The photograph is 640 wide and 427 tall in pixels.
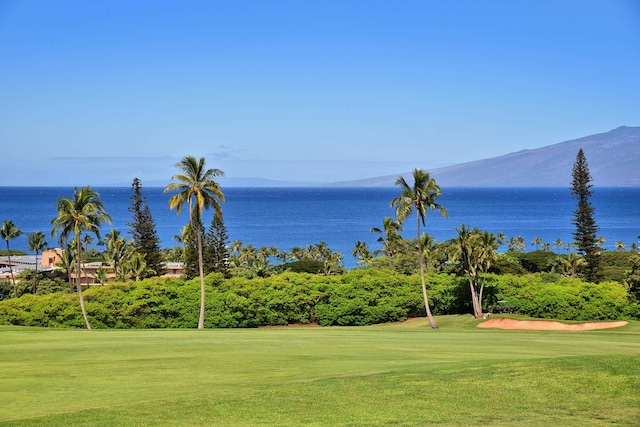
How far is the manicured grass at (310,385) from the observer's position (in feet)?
45.3

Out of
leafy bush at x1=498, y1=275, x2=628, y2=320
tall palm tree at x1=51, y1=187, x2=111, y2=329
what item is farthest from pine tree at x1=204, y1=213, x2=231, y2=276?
leafy bush at x1=498, y1=275, x2=628, y2=320

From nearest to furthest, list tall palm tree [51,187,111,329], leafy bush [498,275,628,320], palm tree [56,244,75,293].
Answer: tall palm tree [51,187,111,329], leafy bush [498,275,628,320], palm tree [56,244,75,293]

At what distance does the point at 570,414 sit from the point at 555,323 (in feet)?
105

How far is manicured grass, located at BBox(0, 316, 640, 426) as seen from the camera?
13.8 metres

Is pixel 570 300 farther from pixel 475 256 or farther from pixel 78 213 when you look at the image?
pixel 78 213

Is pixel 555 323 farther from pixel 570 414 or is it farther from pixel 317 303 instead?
pixel 570 414

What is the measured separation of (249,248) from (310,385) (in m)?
108

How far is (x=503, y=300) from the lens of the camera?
55969 mm

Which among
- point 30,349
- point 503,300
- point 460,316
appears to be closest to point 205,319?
point 460,316

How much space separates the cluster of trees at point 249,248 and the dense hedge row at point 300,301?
1.26 meters

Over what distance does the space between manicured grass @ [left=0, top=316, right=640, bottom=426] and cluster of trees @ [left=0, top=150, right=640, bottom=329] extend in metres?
21.2

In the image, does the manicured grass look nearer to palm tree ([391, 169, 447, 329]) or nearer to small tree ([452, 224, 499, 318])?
palm tree ([391, 169, 447, 329])

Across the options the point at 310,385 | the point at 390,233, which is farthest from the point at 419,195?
the point at 390,233

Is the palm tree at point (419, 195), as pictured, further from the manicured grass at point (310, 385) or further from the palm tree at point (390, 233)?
the palm tree at point (390, 233)
